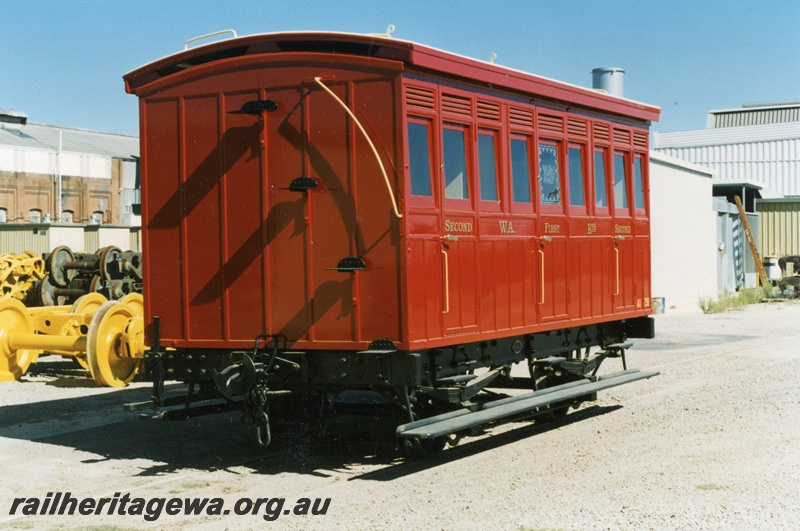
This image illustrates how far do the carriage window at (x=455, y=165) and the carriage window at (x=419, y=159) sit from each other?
240mm

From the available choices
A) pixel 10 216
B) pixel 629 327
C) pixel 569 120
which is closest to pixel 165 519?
pixel 569 120

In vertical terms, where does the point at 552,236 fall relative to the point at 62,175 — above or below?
below

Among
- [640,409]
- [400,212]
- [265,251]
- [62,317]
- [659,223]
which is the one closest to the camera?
[400,212]

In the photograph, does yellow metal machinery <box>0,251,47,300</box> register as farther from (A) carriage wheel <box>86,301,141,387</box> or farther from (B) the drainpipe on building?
(B) the drainpipe on building

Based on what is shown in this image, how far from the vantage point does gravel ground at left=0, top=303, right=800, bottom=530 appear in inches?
259

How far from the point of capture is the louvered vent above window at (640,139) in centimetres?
1186

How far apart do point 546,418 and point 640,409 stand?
4.86 feet

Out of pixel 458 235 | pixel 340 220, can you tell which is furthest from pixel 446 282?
pixel 340 220

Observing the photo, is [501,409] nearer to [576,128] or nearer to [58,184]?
[576,128]

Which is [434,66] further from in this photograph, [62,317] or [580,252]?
[62,317]

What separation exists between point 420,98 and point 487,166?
1217 millimetres

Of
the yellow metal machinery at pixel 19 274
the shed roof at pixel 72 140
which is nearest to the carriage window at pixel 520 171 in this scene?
the yellow metal machinery at pixel 19 274

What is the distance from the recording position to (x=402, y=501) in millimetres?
6977

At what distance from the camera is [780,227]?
41.5 meters
